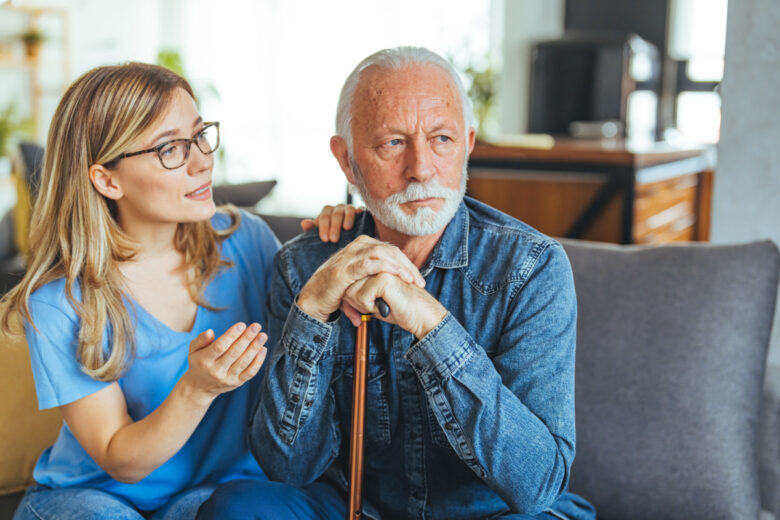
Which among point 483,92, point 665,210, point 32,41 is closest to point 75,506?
point 665,210

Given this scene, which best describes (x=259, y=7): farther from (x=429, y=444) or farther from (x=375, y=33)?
(x=429, y=444)

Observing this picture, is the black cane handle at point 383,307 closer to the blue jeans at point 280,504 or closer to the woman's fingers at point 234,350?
the woman's fingers at point 234,350

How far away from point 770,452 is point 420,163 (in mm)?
958

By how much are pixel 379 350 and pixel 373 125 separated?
16.6 inches

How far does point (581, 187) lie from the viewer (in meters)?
3.74

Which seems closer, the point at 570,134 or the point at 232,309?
the point at 232,309

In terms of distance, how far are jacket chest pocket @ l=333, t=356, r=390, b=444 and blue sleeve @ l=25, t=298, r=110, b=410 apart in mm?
443

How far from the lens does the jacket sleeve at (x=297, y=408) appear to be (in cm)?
134

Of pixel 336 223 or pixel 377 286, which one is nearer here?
pixel 377 286

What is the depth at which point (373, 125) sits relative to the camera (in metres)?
1.43

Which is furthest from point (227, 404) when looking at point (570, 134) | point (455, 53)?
point (455, 53)

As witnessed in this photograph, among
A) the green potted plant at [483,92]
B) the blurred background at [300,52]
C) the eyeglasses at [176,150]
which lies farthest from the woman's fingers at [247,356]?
the green potted plant at [483,92]

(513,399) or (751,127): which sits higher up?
(751,127)

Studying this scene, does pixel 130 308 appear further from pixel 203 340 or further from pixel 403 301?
pixel 403 301
